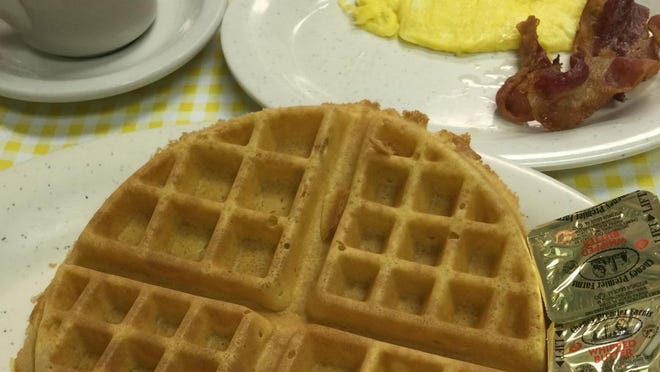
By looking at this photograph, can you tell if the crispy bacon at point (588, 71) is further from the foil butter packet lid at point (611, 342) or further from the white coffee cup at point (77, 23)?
the white coffee cup at point (77, 23)

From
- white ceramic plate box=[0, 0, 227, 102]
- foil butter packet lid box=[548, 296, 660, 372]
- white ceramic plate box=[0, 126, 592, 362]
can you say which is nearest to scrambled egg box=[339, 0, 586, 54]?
white ceramic plate box=[0, 0, 227, 102]

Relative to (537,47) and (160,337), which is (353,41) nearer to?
(537,47)

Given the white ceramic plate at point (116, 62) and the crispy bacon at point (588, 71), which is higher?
the crispy bacon at point (588, 71)

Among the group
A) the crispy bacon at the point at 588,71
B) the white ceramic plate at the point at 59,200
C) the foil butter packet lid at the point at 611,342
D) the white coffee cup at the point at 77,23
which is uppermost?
the crispy bacon at the point at 588,71

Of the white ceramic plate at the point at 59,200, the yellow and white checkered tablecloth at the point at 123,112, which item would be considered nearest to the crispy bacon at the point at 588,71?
the white ceramic plate at the point at 59,200

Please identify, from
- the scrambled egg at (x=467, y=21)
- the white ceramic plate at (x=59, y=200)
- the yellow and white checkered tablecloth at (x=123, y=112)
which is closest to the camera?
the white ceramic plate at (x=59, y=200)

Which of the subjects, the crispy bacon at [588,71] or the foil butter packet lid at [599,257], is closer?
the foil butter packet lid at [599,257]

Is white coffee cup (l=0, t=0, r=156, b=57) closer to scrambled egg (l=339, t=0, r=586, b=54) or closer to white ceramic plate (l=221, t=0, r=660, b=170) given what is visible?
white ceramic plate (l=221, t=0, r=660, b=170)
